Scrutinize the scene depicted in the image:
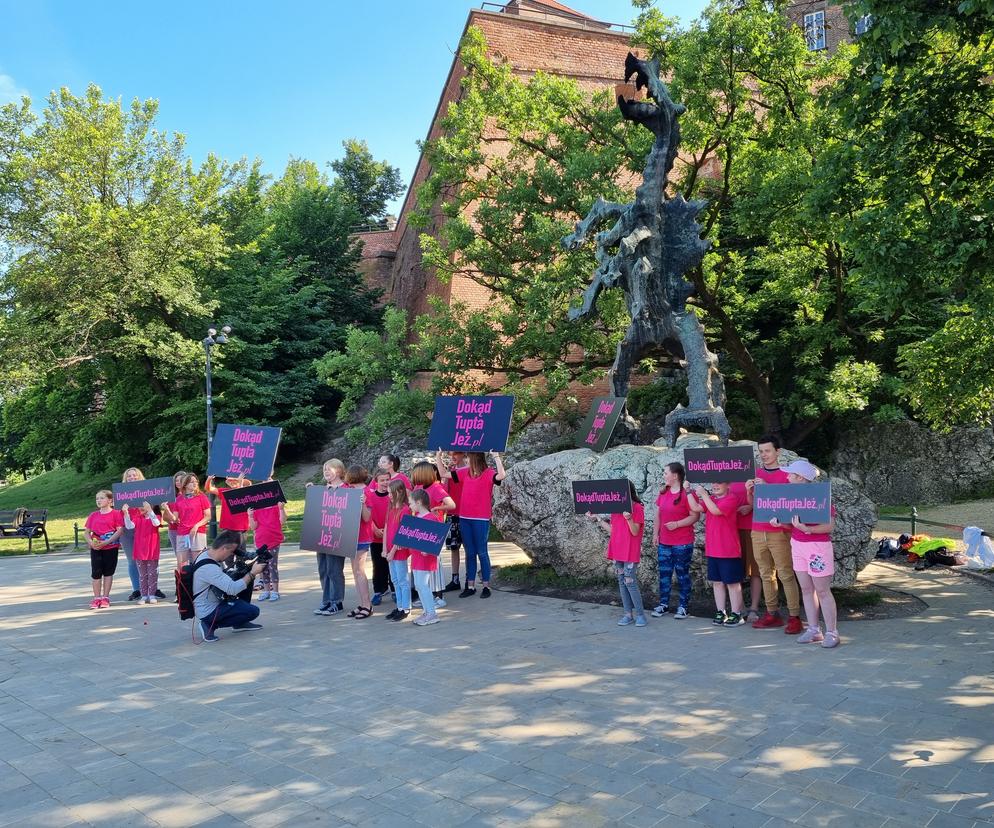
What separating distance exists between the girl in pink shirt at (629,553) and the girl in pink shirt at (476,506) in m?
1.90

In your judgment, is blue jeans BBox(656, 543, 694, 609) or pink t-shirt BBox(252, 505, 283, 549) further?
pink t-shirt BBox(252, 505, 283, 549)

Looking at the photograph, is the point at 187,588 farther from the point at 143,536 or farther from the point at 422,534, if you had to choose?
the point at 422,534

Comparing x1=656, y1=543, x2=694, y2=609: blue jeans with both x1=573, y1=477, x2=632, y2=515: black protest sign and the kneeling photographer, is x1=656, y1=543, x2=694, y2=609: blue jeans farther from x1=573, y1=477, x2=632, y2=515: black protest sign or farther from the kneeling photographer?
the kneeling photographer

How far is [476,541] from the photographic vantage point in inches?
369

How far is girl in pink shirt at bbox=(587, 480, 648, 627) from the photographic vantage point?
7.60m

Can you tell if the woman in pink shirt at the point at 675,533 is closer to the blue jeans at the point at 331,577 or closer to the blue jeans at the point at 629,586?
the blue jeans at the point at 629,586

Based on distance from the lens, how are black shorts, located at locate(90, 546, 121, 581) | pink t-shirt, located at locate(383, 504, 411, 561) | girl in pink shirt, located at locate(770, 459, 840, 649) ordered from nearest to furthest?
girl in pink shirt, located at locate(770, 459, 840, 649) < pink t-shirt, located at locate(383, 504, 411, 561) < black shorts, located at locate(90, 546, 121, 581)

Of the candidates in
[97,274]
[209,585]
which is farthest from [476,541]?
[97,274]

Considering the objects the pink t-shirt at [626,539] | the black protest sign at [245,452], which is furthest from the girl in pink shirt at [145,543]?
the pink t-shirt at [626,539]

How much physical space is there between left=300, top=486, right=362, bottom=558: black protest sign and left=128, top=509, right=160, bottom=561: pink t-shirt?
256 cm

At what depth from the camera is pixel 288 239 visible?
1496 inches

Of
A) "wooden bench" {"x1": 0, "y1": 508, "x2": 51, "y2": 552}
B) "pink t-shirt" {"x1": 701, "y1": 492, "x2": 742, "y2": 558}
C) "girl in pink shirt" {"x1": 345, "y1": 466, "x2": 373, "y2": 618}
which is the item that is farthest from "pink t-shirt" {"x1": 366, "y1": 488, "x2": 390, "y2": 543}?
"wooden bench" {"x1": 0, "y1": 508, "x2": 51, "y2": 552}

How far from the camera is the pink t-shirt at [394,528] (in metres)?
8.10

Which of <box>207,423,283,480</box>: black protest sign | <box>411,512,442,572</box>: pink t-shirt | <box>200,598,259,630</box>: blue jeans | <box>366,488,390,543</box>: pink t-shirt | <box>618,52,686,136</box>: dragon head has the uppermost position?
<box>618,52,686,136</box>: dragon head
